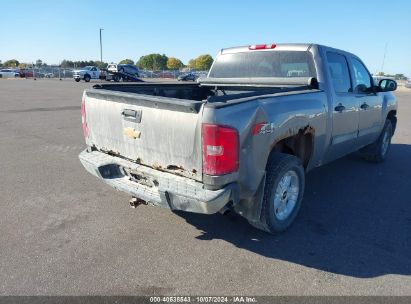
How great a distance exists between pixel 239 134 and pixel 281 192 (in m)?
1.15

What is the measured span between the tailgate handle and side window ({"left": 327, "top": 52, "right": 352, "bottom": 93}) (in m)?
2.64

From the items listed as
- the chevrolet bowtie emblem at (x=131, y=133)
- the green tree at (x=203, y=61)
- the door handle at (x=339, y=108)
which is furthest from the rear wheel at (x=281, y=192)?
the green tree at (x=203, y=61)

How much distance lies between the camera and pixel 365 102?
17.3 feet

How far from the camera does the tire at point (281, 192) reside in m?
3.39

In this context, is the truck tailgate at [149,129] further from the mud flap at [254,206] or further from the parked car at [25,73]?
the parked car at [25,73]

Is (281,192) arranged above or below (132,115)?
below

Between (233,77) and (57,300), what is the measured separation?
3778 mm

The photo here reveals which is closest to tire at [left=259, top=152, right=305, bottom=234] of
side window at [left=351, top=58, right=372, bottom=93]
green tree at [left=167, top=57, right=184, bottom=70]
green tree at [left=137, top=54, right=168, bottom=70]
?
side window at [left=351, top=58, right=372, bottom=93]

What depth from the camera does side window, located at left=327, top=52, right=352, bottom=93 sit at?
459 centimetres

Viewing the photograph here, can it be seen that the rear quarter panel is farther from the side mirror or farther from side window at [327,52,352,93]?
the side mirror

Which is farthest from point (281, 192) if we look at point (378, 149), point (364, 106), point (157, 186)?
point (378, 149)

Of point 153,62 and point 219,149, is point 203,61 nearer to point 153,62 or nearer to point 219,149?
point 153,62

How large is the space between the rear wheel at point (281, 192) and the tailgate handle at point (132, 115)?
1327 mm

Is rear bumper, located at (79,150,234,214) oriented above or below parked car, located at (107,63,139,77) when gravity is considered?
below
